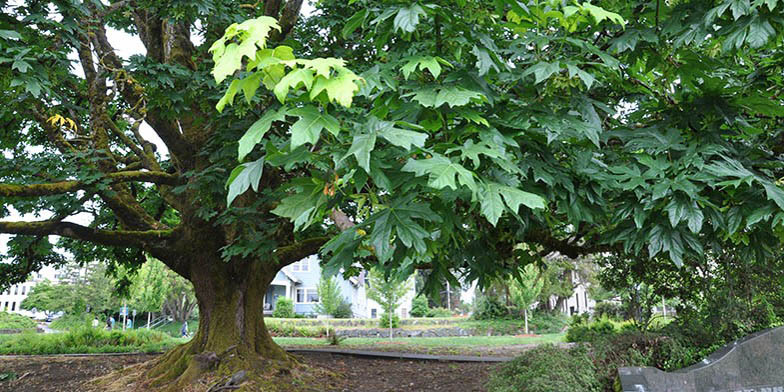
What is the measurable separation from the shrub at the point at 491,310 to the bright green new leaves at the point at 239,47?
27.2 metres

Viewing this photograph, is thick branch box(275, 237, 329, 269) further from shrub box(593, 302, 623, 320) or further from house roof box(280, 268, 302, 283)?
house roof box(280, 268, 302, 283)

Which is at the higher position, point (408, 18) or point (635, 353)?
point (408, 18)

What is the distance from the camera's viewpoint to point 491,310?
2786 centimetres

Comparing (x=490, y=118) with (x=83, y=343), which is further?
(x=83, y=343)

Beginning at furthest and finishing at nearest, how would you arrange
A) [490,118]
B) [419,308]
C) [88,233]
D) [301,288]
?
[301,288] → [419,308] → [88,233] → [490,118]

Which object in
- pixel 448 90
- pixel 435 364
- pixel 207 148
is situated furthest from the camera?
pixel 435 364

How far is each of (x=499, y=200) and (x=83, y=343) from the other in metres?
15.9

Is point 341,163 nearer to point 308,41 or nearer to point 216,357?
point 308,41

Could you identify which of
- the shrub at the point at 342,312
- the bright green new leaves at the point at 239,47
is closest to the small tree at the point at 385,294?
the shrub at the point at 342,312

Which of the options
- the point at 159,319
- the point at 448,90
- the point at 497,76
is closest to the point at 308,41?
the point at 497,76

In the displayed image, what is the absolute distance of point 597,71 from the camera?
10.4 ft

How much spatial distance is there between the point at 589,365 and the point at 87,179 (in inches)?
257

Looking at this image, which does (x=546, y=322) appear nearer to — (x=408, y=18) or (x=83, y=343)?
(x=83, y=343)

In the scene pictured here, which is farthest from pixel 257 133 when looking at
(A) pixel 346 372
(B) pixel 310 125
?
(A) pixel 346 372
